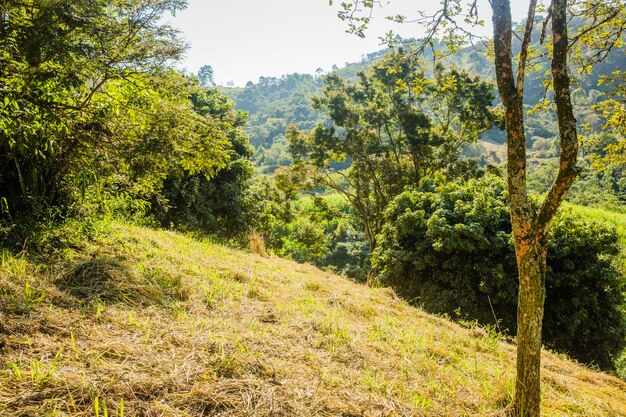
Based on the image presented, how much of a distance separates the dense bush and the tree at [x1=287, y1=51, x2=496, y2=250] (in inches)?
281

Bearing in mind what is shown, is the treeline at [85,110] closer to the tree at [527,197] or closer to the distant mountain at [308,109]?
the tree at [527,197]

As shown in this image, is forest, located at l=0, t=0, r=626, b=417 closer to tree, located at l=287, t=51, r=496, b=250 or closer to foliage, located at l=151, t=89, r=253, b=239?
foliage, located at l=151, t=89, r=253, b=239

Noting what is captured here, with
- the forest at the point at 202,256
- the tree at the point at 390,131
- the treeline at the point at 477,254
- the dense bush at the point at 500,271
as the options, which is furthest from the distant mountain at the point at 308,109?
the forest at the point at 202,256

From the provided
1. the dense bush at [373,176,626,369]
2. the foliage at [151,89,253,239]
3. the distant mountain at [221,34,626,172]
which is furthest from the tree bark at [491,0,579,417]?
the distant mountain at [221,34,626,172]

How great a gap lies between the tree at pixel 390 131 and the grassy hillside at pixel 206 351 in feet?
44.9

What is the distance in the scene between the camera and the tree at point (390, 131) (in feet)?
56.2

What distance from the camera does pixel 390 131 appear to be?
1908 centimetres

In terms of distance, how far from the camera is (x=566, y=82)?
2461mm

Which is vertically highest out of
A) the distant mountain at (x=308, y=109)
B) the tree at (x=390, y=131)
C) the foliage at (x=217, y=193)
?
the distant mountain at (x=308, y=109)

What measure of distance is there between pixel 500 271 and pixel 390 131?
1158 cm

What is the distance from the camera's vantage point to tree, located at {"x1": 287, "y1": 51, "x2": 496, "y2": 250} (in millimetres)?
17125

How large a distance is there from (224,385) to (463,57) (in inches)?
7822

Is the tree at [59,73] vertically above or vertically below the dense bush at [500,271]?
above

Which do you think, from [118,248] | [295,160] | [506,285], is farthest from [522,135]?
[295,160]
